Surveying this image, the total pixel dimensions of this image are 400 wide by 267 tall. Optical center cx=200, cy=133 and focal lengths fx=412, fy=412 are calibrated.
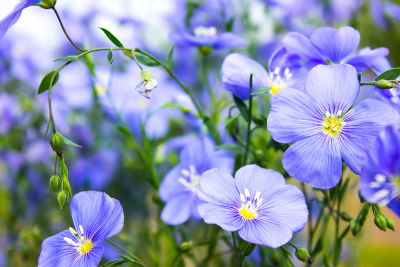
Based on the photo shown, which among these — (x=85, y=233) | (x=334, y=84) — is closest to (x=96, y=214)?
(x=85, y=233)

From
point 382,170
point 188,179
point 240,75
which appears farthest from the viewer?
point 188,179

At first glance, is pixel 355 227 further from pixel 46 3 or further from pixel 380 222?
pixel 46 3

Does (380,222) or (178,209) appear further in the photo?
(178,209)

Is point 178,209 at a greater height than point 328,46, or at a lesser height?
lesser

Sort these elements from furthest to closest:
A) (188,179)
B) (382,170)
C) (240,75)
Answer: (188,179) → (240,75) → (382,170)

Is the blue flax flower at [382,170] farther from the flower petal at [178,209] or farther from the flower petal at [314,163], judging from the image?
the flower petal at [178,209]

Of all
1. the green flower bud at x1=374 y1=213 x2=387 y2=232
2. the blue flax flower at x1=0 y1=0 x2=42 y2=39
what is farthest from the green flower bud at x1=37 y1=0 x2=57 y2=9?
the green flower bud at x1=374 y1=213 x2=387 y2=232

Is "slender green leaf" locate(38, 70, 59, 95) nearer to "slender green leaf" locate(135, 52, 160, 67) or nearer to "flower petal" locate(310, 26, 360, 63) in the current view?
"slender green leaf" locate(135, 52, 160, 67)
